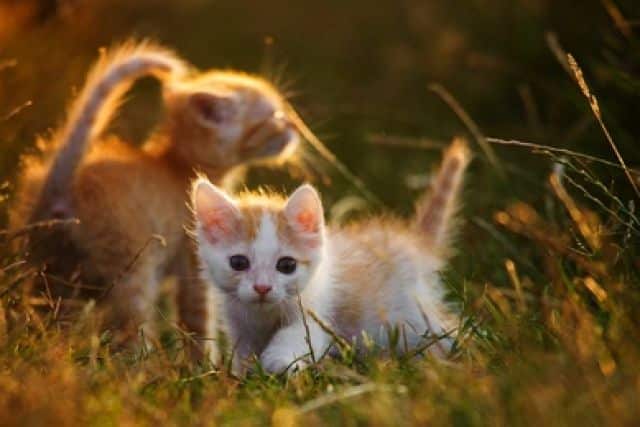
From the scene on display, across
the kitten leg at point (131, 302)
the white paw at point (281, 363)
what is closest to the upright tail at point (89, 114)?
the kitten leg at point (131, 302)

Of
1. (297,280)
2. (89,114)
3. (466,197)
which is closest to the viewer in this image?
(297,280)

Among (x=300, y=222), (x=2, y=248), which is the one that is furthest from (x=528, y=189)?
(x=2, y=248)

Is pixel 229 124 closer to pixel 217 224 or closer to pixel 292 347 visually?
pixel 217 224

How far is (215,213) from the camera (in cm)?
340

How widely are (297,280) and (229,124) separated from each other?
1.51 metres

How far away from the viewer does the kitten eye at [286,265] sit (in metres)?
3.32

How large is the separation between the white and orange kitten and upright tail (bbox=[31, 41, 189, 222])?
729mm

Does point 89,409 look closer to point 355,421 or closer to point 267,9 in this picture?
point 355,421

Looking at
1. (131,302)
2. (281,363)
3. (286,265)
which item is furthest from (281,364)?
(131,302)

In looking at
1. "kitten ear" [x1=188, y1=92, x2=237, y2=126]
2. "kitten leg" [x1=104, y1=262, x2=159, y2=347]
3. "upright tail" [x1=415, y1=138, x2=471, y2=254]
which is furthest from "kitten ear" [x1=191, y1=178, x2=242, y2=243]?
"kitten ear" [x1=188, y1=92, x2=237, y2=126]

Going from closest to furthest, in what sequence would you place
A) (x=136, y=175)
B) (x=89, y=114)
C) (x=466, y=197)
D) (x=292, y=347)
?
(x=292, y=347) < (x=89, y=114) < (x=136, y=175) < (x=466, y=197)

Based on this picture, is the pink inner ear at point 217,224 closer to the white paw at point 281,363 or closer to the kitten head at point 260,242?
the kitten head at point 260,242

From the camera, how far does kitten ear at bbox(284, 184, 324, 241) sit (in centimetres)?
336

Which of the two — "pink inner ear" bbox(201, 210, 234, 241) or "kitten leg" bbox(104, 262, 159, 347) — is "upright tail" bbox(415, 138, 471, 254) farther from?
"kitten leg" bbox(104, 262, 159, 347)
